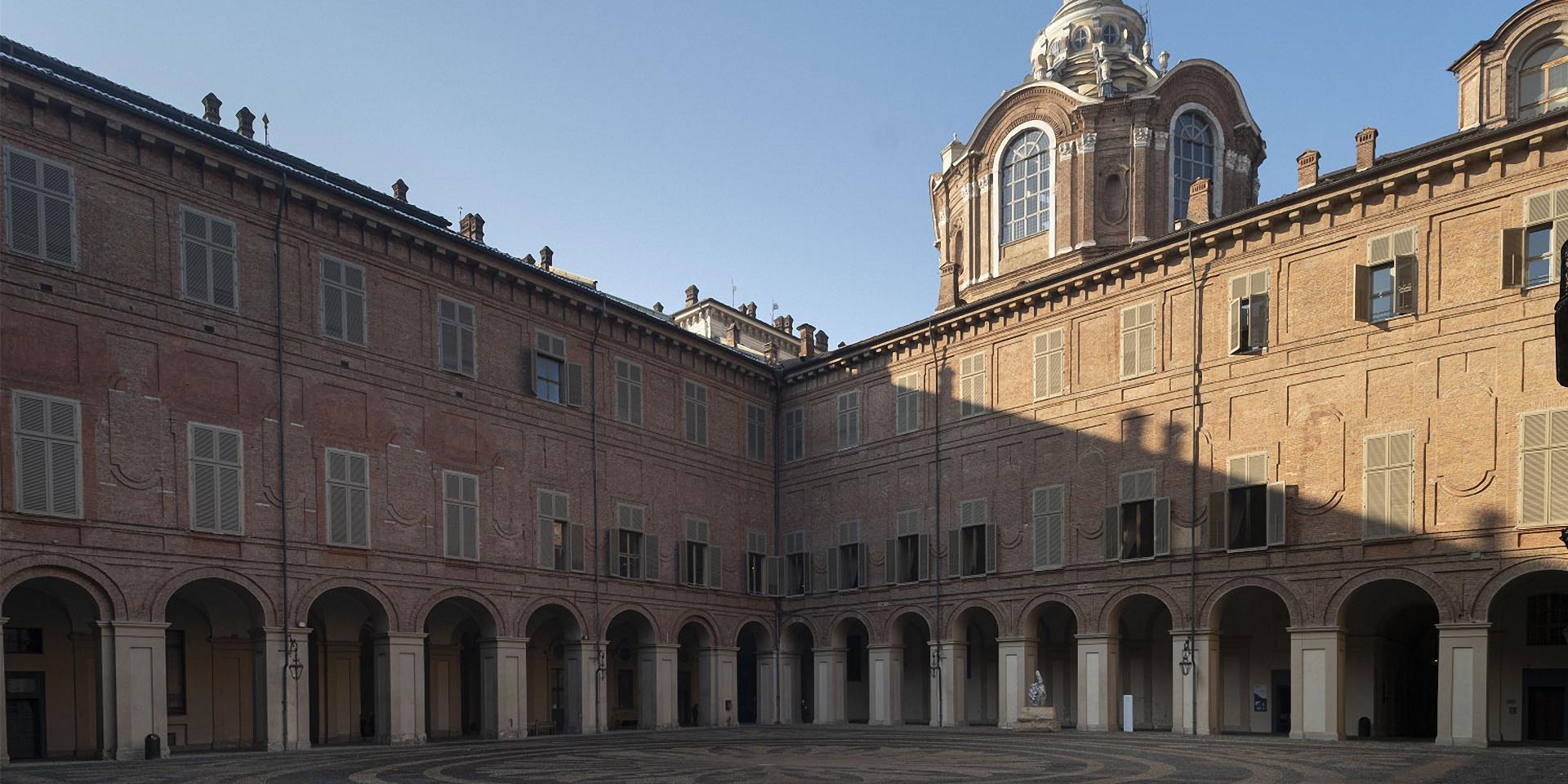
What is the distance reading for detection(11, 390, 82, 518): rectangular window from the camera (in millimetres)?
22016

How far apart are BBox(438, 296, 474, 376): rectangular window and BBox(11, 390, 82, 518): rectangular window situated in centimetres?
979

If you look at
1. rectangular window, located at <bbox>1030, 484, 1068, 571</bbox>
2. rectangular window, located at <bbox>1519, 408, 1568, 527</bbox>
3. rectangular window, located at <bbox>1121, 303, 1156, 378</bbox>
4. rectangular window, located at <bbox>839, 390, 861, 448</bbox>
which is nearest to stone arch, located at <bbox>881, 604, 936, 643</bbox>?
rectangular window, located at <bbox>1030, 484, 1068, 571</bbox>

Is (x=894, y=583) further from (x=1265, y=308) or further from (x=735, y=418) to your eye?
(x=1265, y=308)

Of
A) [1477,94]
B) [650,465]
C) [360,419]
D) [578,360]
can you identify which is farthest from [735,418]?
[1477,94]

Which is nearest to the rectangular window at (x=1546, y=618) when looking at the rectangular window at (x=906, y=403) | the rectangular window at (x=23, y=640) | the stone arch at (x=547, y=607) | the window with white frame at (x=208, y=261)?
the rectangular window at (x=906, y=403)

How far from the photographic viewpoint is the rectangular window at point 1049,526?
34.0 metres

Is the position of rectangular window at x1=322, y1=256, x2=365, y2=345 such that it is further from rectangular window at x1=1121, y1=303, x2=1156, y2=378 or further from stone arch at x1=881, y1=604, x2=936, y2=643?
rectangular window at x1=1121, y1=303, x2=1156, y2=378

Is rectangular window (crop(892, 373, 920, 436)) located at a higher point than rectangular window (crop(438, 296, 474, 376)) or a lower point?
lower

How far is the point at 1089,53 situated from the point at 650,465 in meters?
27.7

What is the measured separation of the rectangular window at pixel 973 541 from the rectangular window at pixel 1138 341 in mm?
6363

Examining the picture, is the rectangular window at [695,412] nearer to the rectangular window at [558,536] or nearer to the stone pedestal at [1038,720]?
the rectangular window at [558,536]

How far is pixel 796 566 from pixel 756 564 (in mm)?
1513

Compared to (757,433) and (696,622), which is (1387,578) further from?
(757,433)

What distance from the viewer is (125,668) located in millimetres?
23375
